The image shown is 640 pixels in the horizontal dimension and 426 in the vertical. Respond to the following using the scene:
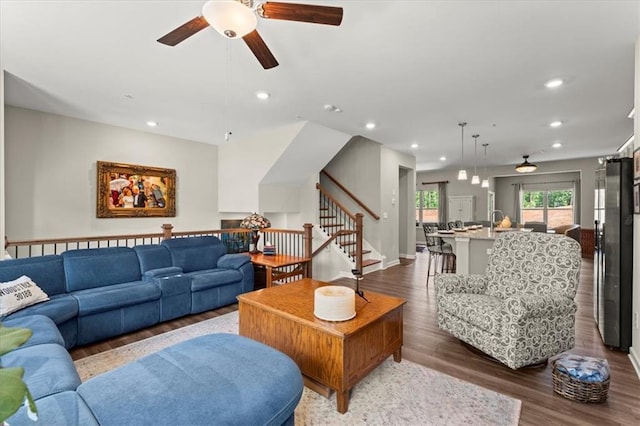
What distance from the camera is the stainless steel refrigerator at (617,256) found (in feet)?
9.20

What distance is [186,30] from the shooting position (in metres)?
1.96

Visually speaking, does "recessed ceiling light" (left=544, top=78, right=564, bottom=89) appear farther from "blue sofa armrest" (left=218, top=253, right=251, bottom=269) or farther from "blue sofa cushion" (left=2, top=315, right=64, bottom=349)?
"blue sofa cushion" (left=2, top=315, right=64, bottom=349)

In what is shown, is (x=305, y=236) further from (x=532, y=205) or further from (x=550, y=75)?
(x=532, y=205)

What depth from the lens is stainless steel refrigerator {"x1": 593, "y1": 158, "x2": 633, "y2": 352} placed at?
9.20 feet

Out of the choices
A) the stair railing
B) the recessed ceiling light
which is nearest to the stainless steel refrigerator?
the recessed ceiling light

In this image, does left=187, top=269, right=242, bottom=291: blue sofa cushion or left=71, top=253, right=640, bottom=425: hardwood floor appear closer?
left=71, top=253, right=640, bottom=425: hardwood floor

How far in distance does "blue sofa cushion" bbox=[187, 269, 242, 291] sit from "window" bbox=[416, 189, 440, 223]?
875cm

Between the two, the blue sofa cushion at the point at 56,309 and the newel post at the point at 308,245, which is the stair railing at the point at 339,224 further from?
the blue sofa cushion at the point at 56,309

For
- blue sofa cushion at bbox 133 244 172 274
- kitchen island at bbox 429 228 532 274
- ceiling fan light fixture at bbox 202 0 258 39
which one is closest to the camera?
ceiling fan light fixture at bbox 202 0 258 39

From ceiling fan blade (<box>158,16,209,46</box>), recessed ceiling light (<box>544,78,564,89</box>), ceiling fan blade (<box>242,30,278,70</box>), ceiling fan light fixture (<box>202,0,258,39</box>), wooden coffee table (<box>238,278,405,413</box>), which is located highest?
recessed ceiling light (<box>544,78,564,89</box>)

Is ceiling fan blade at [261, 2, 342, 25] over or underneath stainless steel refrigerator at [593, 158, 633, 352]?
over

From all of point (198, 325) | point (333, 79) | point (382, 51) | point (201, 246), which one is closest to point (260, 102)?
point (333, 79)

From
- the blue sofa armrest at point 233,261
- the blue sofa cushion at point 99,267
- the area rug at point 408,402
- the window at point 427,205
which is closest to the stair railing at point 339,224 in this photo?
the blue sofa armrest at point 233,261

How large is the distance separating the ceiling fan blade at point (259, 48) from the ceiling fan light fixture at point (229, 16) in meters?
0.25
